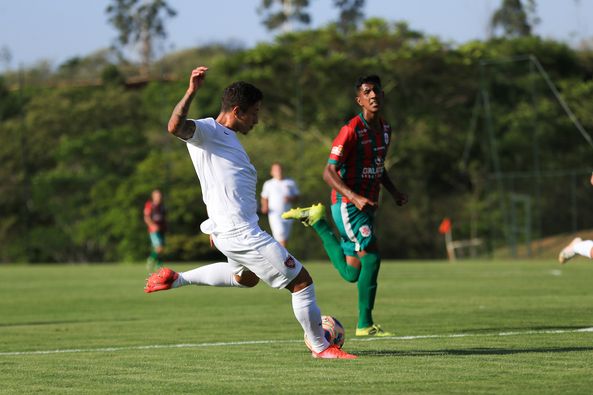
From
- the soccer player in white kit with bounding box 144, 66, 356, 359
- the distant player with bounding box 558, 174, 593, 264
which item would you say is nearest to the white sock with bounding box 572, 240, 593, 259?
the distant player with bounding box 558, 174, 593, 264

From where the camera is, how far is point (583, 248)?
10820 mm

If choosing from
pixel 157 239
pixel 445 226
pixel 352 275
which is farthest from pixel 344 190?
pixel 445 226

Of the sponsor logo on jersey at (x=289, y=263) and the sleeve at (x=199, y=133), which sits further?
the sponsor logo on jersey at (x=289, y=263)

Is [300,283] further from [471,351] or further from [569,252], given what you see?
[569,252]

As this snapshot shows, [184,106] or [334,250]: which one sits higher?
[184,106]

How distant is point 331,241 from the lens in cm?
1035

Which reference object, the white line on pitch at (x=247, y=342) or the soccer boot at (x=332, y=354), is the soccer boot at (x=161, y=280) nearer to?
the soccer boot at (x=332, y=354)

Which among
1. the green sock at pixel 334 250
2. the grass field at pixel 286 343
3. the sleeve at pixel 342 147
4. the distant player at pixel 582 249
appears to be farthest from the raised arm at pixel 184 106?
the distant player at pixel 582 249

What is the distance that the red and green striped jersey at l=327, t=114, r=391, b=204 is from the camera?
11.1 m

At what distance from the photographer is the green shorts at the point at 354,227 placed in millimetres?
11195

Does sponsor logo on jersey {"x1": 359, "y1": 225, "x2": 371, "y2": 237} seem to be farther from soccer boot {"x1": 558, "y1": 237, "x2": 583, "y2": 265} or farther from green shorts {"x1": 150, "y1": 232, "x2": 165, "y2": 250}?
green shorts {"x1": 150, "y1": 232, "x2": 165, "y2": 250}

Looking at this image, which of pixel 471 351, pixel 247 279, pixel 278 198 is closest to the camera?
pixel 247 279

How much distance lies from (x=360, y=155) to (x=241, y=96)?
317 centimetres

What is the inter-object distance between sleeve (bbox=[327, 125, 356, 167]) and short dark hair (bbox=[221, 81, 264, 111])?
2.77m
